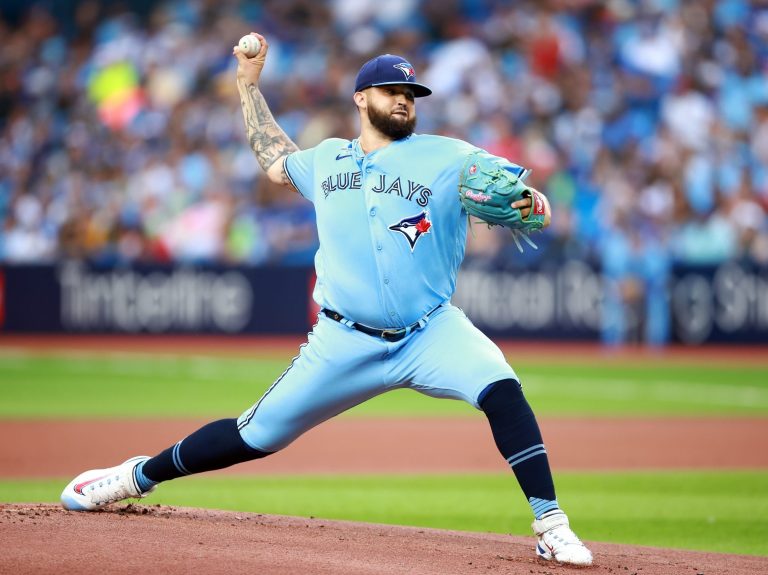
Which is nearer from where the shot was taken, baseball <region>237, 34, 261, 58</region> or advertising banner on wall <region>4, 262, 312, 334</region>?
baseball <region>237, 34, 261, 58</region>

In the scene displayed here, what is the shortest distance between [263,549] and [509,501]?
11.5ft

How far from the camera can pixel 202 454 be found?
19.1 ft

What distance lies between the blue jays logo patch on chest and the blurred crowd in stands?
1386cm

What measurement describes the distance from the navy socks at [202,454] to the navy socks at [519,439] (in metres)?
1.16

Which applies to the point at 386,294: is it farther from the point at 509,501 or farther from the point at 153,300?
the point at 153,300

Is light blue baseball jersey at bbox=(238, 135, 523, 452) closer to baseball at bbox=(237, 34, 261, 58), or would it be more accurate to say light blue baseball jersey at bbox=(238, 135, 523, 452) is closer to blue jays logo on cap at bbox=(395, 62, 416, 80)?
blue jays logo on cap at bbox=(395, 62, 416, 80)

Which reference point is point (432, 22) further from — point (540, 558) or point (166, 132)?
point (540, 558)

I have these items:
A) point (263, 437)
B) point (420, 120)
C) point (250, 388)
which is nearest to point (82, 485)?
point (263, 437)

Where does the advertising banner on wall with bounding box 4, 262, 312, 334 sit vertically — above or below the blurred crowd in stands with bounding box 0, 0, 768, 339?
below

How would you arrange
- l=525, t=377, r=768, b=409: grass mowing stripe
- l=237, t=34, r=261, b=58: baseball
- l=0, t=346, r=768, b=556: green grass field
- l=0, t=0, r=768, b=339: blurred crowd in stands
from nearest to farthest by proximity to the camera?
l=237, t=34, r=261, b=58: baseball → l=0, t=346, r=768, b=556: green grass field → l=525, t=377, r=768, b=409: grass mowing stripe → l=0, t=0, r=768, b=339: blurred crowd in stands

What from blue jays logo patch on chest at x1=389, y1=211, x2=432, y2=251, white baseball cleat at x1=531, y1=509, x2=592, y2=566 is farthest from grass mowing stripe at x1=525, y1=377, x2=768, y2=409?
blue jays logo patch on chest at x1=389, y1=211, x2=432, y2=251

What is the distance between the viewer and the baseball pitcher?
5.46 m

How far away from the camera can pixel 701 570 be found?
5551mm

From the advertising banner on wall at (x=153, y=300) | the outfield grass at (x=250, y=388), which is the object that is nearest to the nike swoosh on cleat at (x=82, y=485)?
the outfield grass at (x=250, y=388)
